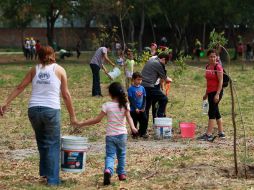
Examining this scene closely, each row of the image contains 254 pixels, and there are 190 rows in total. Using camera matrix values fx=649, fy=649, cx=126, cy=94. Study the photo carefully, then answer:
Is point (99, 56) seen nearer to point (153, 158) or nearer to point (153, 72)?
point (153, 72)

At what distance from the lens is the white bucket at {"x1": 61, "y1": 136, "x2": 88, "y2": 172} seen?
799 cm

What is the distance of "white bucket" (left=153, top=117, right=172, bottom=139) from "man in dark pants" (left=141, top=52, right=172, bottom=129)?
1.98ft

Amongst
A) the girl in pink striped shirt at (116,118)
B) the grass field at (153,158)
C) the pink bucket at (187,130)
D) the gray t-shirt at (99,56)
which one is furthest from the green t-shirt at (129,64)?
the girl in pink striped shirt at (116,118)

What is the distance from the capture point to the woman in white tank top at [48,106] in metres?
7.81

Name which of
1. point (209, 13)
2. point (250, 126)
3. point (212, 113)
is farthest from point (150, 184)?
point (209, 13)

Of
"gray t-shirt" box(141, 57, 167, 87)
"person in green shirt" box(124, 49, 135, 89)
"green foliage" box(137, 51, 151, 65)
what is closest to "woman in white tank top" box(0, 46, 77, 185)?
"gray t-shirt" box(141, 57, 167, 87)

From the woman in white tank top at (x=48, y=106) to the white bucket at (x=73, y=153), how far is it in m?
0.11

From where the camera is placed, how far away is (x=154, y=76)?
41.2 ft

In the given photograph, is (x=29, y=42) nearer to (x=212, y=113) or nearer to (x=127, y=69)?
(x=127, y=69)

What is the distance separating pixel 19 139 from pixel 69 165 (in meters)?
4.09

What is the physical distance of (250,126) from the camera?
13.4 meters

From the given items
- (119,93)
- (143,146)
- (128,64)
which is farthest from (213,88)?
(128,64)

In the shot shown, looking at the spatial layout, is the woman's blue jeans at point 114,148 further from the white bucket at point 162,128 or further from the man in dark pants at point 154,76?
the man in dark pants at point 154,76

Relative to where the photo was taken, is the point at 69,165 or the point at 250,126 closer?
the point at 69,165
